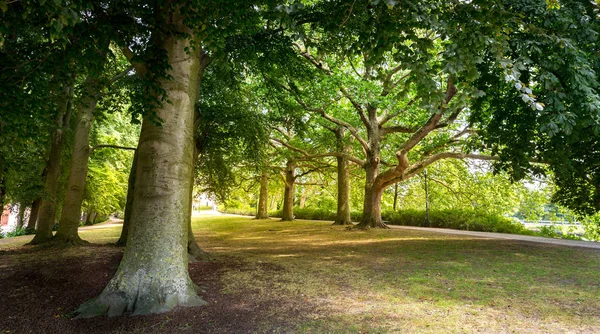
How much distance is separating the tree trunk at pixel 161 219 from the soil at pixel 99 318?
0.92ft

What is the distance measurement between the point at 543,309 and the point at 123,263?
624cm

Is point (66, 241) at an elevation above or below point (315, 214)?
below

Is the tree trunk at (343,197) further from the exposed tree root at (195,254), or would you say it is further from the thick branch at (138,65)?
the thick branch at (138,65)

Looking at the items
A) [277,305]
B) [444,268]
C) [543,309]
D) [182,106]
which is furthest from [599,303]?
[182,106]

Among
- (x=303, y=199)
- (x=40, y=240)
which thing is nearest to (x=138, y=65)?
(x=40, y=240)

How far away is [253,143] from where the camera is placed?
12.3 m

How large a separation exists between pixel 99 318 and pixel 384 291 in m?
4.47

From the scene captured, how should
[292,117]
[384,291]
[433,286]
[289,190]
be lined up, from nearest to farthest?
[384,291], [433,286], [292,117], [289,190]

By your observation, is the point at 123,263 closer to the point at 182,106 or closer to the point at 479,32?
the point at 182,106

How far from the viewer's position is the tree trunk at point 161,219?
199 inches

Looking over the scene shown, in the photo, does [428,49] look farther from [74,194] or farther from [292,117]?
[74,194]

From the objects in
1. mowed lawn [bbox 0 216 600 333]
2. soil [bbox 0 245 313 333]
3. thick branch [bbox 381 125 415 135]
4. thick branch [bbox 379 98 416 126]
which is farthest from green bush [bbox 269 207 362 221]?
soil [bbox 0 245 313 333]

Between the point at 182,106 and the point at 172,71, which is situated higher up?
the point at 172,71

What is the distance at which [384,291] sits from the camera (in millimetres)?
6145
